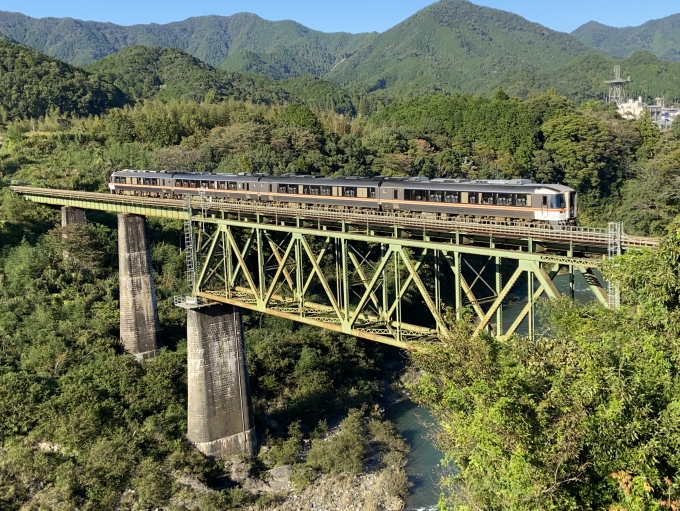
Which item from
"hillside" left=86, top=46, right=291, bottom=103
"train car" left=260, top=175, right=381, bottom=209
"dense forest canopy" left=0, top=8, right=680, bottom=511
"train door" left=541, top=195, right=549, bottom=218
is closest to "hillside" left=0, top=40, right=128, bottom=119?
"dense forest canopy" left=0, top=8, right=680, bottom=511

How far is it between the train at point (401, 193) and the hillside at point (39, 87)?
57732 mm

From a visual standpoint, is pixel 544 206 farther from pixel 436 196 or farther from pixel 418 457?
pixel 418 457

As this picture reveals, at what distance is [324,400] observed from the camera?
3534 centimetres

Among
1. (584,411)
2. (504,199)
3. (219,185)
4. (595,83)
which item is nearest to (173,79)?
(219,185)

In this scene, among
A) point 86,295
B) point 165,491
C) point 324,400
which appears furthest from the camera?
point 86,295

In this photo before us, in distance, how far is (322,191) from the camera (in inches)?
1293

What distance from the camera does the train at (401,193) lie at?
966 inches

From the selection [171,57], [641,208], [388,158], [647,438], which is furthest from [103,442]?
[171,57]

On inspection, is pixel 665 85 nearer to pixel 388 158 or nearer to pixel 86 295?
pixel 388 158

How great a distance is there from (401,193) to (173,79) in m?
124

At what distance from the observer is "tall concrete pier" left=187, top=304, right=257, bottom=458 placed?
28516 millimetres

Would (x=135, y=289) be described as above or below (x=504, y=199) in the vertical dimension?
below

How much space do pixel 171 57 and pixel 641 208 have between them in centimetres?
12975

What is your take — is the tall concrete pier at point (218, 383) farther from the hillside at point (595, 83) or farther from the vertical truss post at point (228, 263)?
the hillside at point (595, 83)
